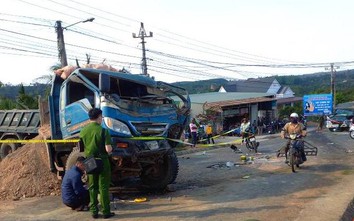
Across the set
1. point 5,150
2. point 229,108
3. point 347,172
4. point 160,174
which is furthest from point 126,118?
point 229,108

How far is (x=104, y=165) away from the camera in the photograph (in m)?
6.92

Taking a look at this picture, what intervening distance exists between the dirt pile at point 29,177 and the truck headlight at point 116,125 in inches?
100

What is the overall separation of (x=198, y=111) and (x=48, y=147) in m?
27.0

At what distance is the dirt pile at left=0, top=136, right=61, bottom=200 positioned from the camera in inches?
369

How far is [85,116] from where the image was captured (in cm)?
834

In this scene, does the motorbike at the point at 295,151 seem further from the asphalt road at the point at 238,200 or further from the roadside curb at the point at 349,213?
the roadside curb at the point at 349,213

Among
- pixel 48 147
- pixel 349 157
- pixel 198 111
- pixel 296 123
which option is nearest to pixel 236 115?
pixel 198 111

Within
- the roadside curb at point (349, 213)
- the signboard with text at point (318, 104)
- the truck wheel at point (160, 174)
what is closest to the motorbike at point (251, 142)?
the truck wheel at point (160, 174)

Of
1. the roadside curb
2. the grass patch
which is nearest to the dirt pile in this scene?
the roadside curb

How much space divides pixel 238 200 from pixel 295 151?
417 centimetres

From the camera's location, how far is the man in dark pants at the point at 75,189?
24.3ft

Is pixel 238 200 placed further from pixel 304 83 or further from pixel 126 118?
pixel 304 83

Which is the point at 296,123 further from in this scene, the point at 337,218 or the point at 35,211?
the point at 35,211

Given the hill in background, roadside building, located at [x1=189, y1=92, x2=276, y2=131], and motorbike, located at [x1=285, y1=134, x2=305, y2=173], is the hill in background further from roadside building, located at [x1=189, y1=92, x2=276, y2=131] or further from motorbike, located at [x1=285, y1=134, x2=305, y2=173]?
motorbike, located at [x1=285, y1=134, x2=305, y2=173]
